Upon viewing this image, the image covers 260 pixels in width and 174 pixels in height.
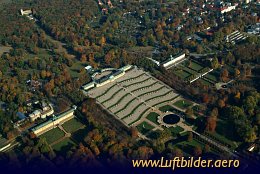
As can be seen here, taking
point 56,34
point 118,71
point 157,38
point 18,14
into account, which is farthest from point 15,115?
point 18,14

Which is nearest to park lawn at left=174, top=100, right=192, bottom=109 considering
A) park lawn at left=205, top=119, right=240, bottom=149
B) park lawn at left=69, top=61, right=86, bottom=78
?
park lawn at left=205, top=119, right=240, bottom=149

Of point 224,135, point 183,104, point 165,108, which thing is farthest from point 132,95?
point 224,135

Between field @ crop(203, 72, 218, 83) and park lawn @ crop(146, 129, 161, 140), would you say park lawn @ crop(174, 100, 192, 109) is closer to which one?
park lawn @ crop(146, 129, 161, 140)

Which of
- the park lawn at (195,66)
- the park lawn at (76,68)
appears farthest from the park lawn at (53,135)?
the park lawn at (195,66)

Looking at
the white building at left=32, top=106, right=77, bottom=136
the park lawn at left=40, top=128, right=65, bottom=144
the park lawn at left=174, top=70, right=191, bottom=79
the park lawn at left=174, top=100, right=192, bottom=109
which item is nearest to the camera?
the park lawn at left=40, top=128, right=65, bottom=144

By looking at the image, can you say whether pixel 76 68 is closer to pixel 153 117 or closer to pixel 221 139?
pixel 153 117

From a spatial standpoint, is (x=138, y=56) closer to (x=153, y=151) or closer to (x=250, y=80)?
(x=250, y=80)

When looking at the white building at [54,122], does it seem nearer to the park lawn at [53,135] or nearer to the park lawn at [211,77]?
the park lawn at [53,135]
